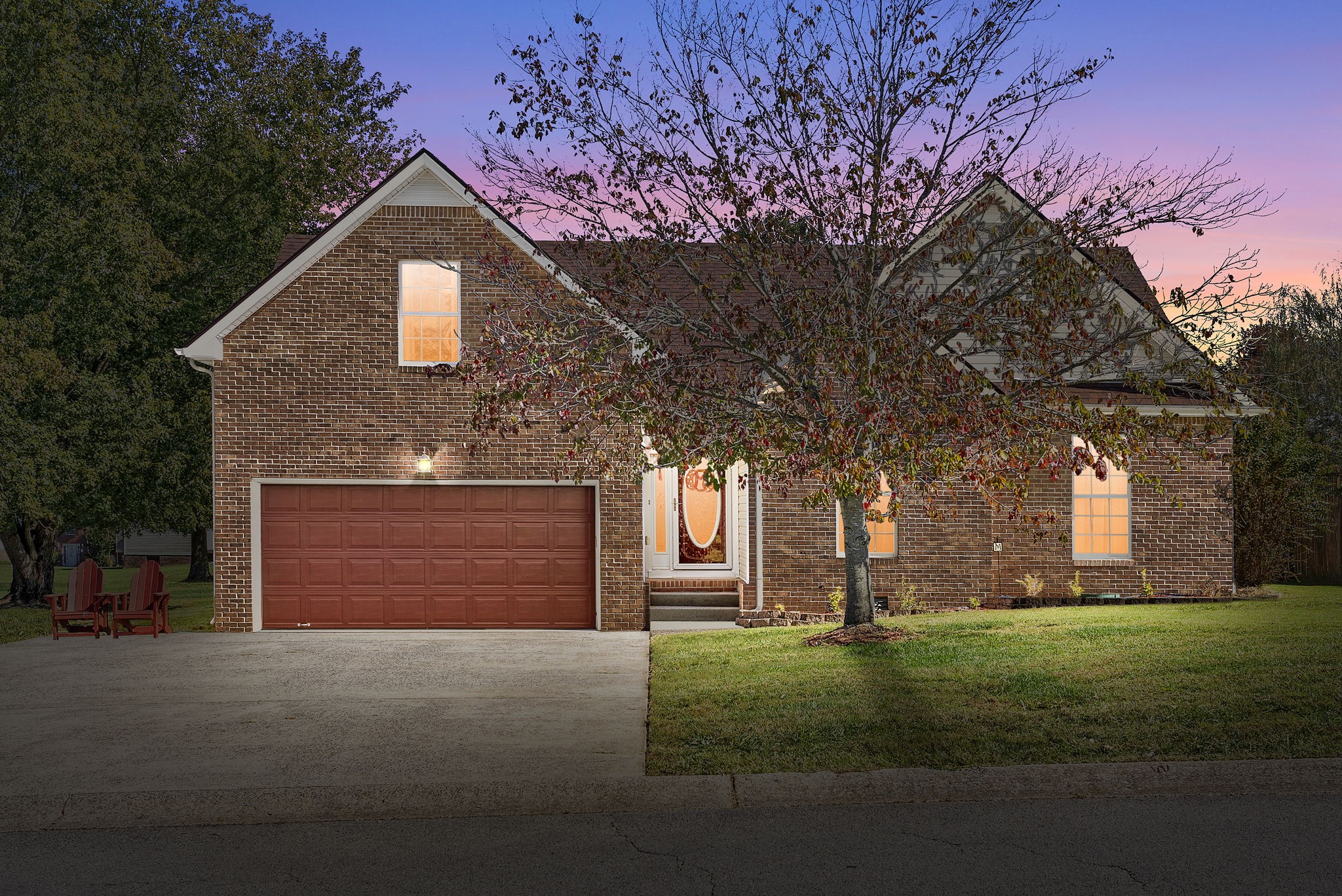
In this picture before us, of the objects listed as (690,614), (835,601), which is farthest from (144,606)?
(835,601)

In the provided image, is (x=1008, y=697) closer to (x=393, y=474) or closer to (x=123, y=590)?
(x=393, y=474)

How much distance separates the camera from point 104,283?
22641 millimetres

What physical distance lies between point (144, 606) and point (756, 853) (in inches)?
540

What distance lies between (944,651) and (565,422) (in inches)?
195

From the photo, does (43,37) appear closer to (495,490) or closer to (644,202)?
(495,490)

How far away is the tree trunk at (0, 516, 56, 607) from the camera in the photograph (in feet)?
84.0

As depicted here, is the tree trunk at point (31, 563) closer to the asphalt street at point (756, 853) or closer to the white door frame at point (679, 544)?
the white door frame at point (679, 544)

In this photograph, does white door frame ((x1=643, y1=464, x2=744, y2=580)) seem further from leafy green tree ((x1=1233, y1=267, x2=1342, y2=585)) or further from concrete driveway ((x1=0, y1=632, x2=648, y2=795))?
leafy green tree ((x1=1233, y1=267, x2=1342, y2=585))

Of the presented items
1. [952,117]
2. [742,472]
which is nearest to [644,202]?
[952,117]

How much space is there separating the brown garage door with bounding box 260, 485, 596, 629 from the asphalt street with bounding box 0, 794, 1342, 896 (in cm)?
1046

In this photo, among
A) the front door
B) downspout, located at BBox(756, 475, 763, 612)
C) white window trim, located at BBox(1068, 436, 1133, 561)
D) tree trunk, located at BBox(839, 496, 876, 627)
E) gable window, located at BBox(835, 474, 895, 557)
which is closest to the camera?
tree trunk, located at BBox(839, 496, 876, 627)

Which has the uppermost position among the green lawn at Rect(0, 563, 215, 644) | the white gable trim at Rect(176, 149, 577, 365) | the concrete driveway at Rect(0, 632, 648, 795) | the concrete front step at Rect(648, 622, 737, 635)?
the white gable trim at Rect(176, 149, 577, 365)

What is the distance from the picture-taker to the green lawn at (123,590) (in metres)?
19.5

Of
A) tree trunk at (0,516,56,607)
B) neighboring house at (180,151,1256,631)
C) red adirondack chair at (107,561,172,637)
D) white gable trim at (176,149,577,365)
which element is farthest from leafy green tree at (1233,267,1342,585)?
tree trunk at (0,516,56,607)
